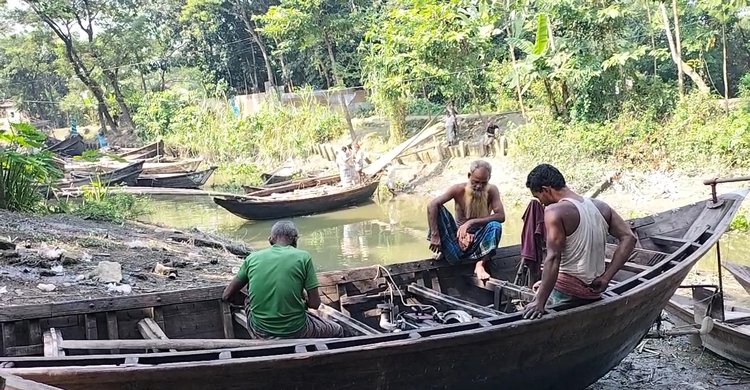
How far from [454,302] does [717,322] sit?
7.27 ft

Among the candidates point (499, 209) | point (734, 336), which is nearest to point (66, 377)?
point (499, 209)

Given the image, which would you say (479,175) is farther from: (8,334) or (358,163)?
(358,163)

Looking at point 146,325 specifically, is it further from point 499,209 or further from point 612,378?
point 612,378

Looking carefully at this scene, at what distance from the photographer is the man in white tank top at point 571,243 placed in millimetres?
3809

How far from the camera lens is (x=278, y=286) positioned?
376 cm

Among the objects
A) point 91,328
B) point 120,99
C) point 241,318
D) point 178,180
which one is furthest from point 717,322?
point 120,99

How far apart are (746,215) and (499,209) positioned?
6212 millimetres

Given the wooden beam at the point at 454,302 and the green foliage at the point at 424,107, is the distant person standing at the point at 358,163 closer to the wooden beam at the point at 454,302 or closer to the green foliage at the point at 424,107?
the green foliage at the point at 424,107

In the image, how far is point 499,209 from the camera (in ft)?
18.4

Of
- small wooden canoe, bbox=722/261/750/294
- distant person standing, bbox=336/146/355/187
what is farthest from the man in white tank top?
distant person standing, bbox=336/146/355/187

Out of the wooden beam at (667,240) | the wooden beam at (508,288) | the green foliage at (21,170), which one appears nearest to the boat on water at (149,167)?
the green foliage at (21,170)

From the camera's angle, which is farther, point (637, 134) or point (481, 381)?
point (637, 134)

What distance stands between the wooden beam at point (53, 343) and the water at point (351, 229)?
21.2 feet

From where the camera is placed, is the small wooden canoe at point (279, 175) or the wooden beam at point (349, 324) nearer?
the wooden beam at point (349, 324)
